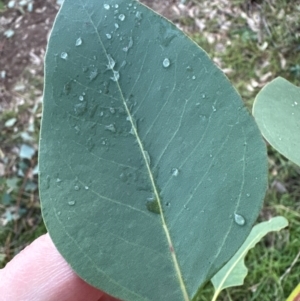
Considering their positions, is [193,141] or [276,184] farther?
[276,184]

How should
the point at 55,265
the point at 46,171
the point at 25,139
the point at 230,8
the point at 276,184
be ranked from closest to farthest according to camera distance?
the point at 46,171 < the point at 55,265 < the point at 276,184 < the point at 25,139 < the point at 230,8

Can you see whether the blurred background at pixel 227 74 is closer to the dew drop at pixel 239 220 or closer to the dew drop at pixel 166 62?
the dew drop at pixel 239 220

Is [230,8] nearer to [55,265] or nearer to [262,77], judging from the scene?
[262,77]

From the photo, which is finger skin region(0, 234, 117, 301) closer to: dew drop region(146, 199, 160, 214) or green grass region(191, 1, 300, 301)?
dew drop region(146, 199, 160, 214)

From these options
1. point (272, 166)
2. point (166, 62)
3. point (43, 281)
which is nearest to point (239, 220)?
point (166, 62)

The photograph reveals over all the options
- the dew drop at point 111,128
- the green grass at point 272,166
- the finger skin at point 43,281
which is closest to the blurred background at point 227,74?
Answer: the green grass at point 272,166

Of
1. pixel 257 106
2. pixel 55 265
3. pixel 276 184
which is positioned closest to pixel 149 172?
pixel 257 106
